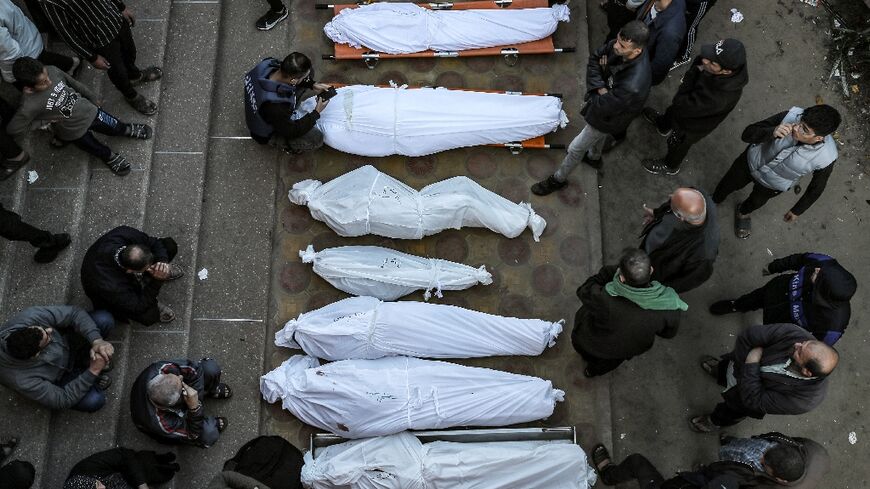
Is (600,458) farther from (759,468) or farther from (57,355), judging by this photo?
(57,355)

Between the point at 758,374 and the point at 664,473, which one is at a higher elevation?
the point at 758,374

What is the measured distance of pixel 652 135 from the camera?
5.74 meters

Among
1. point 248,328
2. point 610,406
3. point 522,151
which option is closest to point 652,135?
point 522,151

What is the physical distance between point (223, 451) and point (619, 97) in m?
3.62

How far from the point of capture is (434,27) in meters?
5.63

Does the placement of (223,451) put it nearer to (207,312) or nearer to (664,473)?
(207,312)

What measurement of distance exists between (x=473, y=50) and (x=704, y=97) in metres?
1.96

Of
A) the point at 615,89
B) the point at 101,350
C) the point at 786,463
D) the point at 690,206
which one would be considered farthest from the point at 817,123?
the point at 101,350

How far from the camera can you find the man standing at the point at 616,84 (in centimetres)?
436

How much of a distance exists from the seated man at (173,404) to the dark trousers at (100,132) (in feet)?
5.71

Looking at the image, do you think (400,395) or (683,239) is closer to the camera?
(683,239)

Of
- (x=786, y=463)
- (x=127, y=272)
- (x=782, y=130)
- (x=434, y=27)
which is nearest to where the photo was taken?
(x=786, y=463)

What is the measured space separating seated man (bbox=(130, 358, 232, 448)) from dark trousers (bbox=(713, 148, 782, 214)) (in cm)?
403

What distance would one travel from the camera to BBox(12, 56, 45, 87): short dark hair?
424 centimetres
